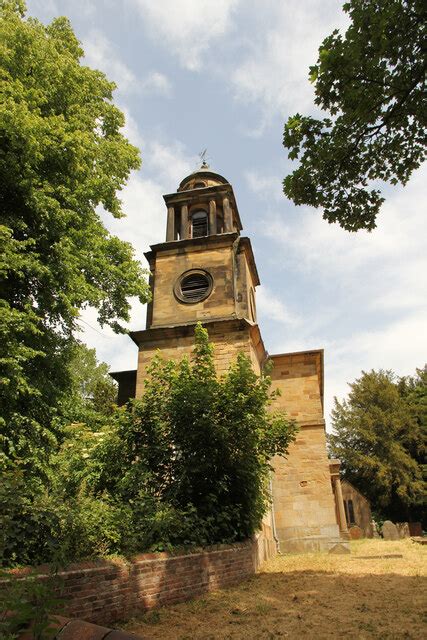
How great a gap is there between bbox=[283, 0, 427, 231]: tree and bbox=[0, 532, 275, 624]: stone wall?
578 centimetres

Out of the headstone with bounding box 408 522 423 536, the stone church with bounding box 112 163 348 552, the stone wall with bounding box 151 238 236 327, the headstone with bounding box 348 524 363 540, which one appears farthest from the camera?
the headstone with bounding box 408 522 423 536

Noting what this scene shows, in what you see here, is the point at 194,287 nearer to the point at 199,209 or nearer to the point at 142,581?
the point at 199,209

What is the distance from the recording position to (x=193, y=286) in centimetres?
1698

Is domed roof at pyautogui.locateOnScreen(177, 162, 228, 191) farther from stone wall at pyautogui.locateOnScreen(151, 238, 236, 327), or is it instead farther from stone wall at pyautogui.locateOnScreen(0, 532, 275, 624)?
stone wall at pyautogui.locateOnScreen(0, 532, 275, 624)

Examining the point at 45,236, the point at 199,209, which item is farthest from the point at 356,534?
the point at 45,236

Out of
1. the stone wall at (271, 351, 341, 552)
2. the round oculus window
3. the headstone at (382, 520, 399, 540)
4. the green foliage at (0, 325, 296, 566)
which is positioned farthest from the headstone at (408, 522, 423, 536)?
the green foliage at (0, 325, 296, 566)

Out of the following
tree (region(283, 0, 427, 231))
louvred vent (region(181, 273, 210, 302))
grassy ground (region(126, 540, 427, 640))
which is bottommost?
grassy ground (region(126, 540, 427, 640))

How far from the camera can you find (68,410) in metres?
10.8

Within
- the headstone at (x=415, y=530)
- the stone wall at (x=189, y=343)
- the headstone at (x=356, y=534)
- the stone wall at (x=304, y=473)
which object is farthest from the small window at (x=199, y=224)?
the headstone at (x=415, y=530)

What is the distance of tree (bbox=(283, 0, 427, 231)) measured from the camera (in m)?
5.27

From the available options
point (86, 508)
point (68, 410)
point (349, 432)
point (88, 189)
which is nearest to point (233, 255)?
point (88, 189)

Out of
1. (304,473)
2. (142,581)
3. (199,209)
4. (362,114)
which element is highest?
(199,209)

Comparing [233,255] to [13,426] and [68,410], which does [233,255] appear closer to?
[68,410]

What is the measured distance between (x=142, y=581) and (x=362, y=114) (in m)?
6.85
